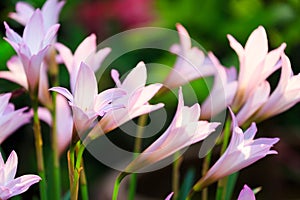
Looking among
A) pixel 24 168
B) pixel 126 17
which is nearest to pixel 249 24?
pixel 126 17

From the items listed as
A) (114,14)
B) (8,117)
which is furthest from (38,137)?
(114,14)

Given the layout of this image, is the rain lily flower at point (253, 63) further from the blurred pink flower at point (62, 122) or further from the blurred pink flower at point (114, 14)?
the blurred pink flower at point (114, 14)

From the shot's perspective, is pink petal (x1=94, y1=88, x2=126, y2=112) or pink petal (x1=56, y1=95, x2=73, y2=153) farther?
pink petal (x1=56, y1=95, x2=73, y2=153)

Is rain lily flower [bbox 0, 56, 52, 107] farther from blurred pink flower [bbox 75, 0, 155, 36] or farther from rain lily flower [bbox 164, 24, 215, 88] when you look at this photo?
blurred pink flower [bbox 75, 0, 155, 36]

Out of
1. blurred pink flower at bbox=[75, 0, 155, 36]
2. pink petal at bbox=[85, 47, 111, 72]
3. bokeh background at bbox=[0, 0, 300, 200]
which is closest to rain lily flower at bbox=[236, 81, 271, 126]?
pink petal at bbox=[85, 47, 111, 72]

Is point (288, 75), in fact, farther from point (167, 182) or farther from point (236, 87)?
point (167, 182)

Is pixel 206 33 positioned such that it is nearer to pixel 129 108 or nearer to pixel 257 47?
pixel 257 47
